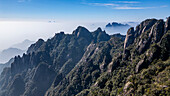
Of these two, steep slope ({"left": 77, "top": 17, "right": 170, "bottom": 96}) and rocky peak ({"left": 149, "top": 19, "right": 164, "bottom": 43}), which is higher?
rocky peak ({"left": 149, "top": 19, "right": 164, "bottom": 43})

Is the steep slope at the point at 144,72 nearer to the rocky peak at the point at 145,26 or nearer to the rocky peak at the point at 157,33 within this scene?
the rocky peak at the point at 157,33

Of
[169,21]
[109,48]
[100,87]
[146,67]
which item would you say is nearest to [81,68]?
[109,48]

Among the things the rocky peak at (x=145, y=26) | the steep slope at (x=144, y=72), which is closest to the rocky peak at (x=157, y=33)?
the steep slope at (x=144, y=72)

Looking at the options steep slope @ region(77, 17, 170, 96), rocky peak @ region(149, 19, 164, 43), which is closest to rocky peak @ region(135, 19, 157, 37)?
rocky peak @ region(149, 19, 164, 43)

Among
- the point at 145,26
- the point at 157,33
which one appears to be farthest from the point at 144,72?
the point at 145,26

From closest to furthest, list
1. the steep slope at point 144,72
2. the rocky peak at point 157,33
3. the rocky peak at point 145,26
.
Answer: the steep slope at point 144,72 → the rocky peak at point 157,33 → the rocky peak at point 145,26

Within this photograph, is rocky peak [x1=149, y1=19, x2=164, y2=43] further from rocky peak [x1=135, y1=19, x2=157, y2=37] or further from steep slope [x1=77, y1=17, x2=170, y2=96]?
rocky peak [x1=135, y1=19, x2=157, y2=37]

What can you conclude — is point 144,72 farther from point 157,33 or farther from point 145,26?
point 145,26

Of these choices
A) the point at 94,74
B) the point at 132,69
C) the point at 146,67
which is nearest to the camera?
the point at 146,67

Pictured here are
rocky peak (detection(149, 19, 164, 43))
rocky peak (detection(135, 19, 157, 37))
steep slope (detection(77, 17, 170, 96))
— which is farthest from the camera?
rocky peak (detection(135, 19, 157, 37))

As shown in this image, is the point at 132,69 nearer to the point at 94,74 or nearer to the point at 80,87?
the point at 94,74

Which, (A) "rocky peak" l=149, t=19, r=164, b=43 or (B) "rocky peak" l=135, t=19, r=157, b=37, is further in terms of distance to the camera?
(B) "rocky peak" l=135, t=19, r=157, b=37
